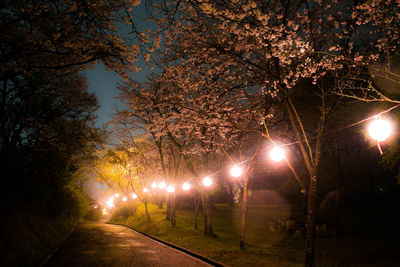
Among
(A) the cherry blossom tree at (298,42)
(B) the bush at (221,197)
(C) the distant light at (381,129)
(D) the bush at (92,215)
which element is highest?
(A) the cherry blossom tree at (298,42)

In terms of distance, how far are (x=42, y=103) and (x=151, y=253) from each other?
9.66m

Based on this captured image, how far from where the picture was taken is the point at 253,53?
10.1 meters

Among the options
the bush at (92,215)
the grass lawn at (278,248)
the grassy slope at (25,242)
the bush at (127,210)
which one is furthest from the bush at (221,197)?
the grassy slope at (25,242)

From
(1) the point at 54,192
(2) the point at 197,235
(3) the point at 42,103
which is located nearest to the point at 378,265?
(2) the point at 197,235

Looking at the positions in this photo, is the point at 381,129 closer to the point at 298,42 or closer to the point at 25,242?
the point at 298,42

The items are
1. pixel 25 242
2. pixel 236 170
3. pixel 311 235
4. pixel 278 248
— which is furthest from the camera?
pixel 278 248

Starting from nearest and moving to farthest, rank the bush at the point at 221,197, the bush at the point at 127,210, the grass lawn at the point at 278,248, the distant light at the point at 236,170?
the grass lawn at the point at 278,248 < the distant light at the point at 236,170 < the bush at the point at 127,210 < the bush at the point at 221,197

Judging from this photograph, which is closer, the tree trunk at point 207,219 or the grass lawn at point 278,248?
the grass lawn at point 278,248

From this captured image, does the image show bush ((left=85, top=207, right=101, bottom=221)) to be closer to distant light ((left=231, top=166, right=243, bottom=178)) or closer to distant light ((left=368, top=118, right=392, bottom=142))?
distant light ((left=231, top=166, right=243, bottom=178))

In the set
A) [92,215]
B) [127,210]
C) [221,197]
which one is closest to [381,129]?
[127,210]

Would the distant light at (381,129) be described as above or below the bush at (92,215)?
above

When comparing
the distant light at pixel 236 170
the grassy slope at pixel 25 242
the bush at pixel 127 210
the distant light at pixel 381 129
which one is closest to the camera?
the distant light at pixel 381 129

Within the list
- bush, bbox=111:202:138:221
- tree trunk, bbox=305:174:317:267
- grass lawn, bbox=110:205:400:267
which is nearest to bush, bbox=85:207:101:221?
bush, bbox=111:202:138:221

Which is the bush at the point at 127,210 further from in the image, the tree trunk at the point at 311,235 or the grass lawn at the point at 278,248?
the tree trunk at the point at 311,235
